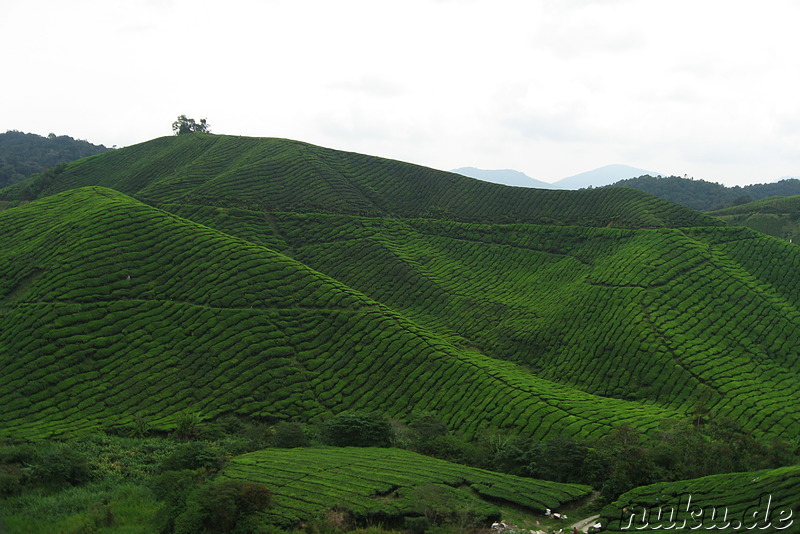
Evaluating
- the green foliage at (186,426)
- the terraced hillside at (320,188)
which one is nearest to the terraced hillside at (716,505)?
the green foliage at (186,426)

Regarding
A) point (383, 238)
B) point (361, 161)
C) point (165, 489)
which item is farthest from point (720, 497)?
point (361, 161)

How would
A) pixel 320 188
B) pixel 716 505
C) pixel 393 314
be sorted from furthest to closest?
pixel 320 188 → pixel 393 314 → pixel 716 505

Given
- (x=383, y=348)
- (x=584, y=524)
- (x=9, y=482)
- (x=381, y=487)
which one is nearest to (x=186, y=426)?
(x=9, y=482)

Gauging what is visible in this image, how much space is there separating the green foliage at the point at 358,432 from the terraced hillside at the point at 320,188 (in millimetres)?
55023

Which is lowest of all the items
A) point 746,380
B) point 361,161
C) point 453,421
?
point 453,421

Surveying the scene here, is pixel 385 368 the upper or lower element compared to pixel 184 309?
lower

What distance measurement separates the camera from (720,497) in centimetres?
2130

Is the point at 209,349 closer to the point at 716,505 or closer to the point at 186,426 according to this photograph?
the point at 186,426

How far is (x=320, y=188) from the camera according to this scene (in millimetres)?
94312

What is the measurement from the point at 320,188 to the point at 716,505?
80.8m

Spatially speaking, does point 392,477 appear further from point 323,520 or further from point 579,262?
point 579,262

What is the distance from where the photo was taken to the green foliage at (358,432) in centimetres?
3591

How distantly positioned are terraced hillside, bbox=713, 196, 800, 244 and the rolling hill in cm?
2681

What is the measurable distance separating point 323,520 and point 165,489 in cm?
835
